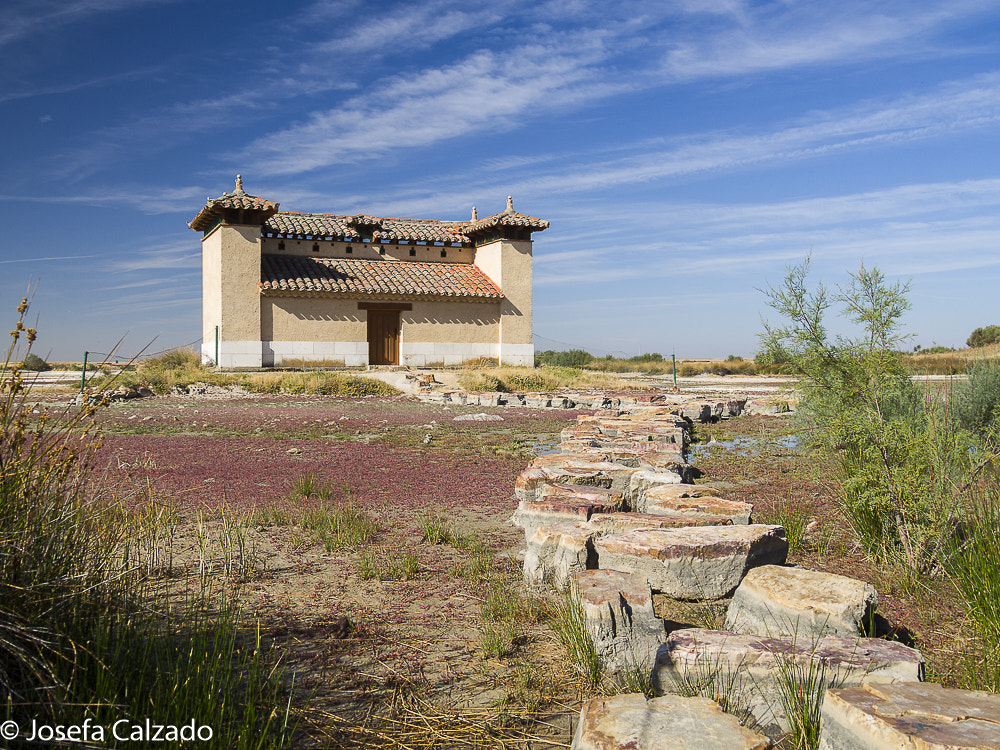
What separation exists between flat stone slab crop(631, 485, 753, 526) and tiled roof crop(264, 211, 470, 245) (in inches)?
984

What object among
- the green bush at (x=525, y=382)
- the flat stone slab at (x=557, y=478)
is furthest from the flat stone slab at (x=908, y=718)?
the green bush at (x=525, y=382)

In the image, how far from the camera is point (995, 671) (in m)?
2.78

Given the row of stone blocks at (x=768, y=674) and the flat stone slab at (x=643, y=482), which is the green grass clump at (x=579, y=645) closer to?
the row of stone blocks at (x=768, y=674)

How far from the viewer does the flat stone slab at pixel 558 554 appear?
153 inches

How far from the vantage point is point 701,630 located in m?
3.01

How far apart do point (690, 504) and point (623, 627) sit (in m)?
1.85

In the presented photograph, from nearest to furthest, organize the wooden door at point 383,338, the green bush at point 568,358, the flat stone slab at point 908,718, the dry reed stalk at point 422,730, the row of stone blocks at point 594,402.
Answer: the flat stone slab at point 908,718, the dry reed stalk at point 422,730, the row of stone blocks at point 594,402, the wooden door at point 383,338, the green bush at point 568,358

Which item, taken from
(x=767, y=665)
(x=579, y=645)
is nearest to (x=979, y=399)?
(x=767, y=665)

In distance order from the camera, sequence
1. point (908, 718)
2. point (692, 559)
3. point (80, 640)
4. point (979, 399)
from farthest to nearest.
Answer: point (979, 399)
point (692, 559)
point (80, 640)
point (908, 718)

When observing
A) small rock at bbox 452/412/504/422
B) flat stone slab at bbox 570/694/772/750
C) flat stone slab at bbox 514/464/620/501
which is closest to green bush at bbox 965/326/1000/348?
small rock at bbox 452/412/504/422

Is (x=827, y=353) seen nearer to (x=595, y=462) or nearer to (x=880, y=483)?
(x=880, y=483)

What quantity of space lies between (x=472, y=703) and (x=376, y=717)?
42cm

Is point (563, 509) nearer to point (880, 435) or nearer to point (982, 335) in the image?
point (880, 435)

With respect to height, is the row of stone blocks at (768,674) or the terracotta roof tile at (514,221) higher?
the terracotta roof tile at (514,221)
